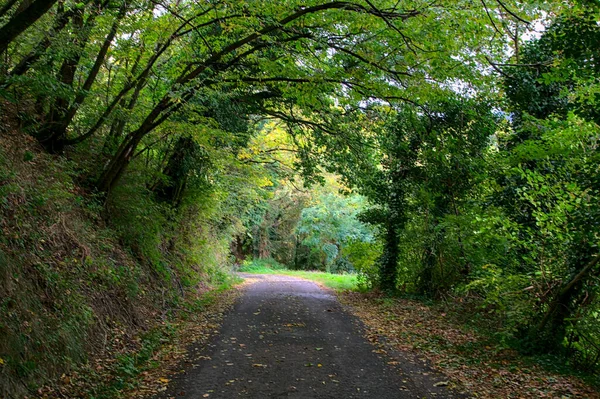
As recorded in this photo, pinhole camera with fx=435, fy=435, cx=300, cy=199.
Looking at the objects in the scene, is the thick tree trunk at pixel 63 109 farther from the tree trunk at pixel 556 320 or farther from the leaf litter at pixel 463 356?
the tree trunk at pixel 556 320

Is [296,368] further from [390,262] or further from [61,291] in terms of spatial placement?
[390,262]

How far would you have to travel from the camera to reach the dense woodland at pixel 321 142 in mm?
5980

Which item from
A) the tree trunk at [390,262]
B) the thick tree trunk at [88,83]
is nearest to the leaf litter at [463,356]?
the tree trunk at [390,262]

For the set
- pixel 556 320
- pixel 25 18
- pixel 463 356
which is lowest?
pixel 463 356

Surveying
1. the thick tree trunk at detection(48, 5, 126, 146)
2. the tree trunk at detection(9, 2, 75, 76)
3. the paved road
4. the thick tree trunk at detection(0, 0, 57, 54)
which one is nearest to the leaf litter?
the paved road

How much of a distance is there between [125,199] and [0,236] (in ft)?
17.1

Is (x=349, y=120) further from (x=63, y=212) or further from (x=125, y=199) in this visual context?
(x=63, y=212)

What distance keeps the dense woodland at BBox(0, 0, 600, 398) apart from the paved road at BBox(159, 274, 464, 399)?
1.64 meters

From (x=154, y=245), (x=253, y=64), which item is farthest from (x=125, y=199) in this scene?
(x=253, y=64)

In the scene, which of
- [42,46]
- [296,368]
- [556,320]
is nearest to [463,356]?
[556,320]

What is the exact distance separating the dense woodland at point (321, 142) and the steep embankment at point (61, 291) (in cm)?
4

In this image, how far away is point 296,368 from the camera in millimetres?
6262

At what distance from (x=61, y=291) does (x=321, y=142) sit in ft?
30.4

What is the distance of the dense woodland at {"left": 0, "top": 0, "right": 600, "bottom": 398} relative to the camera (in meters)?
5.98
